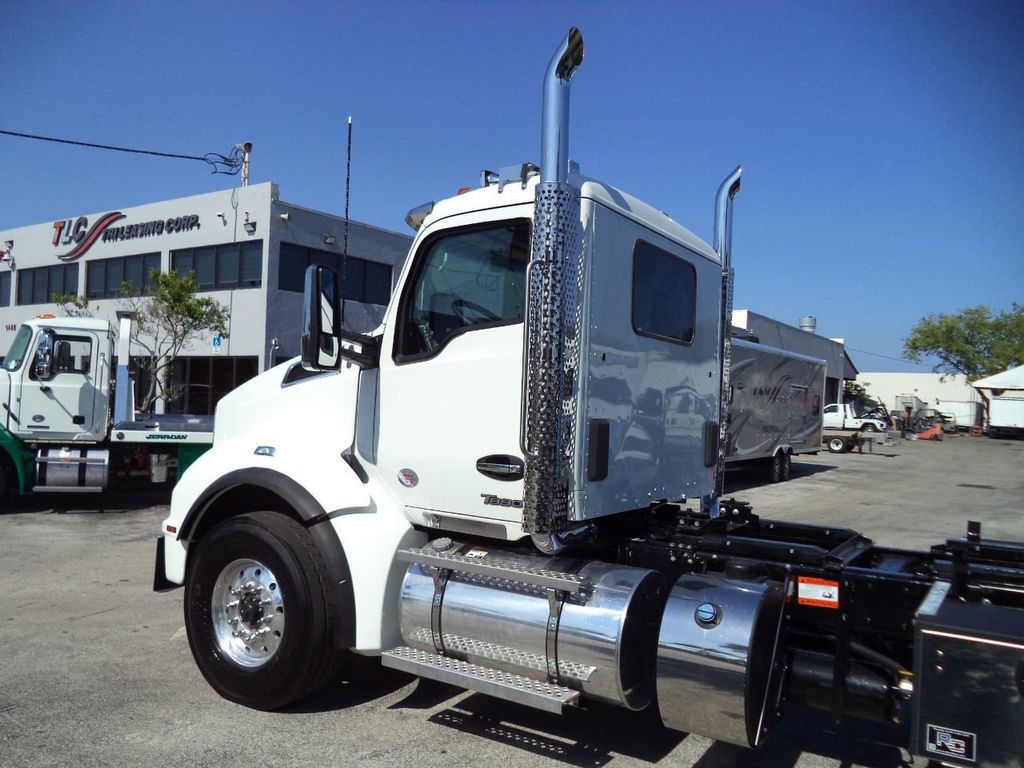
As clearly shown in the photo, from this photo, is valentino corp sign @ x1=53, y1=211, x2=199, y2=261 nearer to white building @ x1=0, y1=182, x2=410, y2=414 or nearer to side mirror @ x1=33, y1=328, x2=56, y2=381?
white building @ x1=0, y1=182, x2=410, y2=414

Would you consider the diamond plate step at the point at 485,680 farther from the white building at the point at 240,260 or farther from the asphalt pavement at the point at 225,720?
the white building at the point at 240,260

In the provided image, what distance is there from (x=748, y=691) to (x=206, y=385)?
73.4 feet

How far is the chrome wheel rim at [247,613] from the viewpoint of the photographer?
4.48 m

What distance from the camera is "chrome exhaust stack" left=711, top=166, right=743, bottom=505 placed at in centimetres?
546

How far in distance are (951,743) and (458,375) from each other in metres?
2.59

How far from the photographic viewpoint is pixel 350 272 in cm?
2306

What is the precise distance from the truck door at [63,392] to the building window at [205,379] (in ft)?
35.0

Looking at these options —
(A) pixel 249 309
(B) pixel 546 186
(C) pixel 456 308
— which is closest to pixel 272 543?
(C) pixel 456 308

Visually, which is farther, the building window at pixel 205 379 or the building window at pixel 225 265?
the building window at pixel 205 379

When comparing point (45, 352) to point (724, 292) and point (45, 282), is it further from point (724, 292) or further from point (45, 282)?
point (45, 282)

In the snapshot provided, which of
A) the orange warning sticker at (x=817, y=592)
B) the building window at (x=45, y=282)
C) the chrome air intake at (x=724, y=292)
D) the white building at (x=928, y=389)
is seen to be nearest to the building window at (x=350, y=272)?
the building window at (x=45, y=282)

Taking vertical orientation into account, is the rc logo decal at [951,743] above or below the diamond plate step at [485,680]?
above

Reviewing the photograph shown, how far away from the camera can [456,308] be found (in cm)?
429

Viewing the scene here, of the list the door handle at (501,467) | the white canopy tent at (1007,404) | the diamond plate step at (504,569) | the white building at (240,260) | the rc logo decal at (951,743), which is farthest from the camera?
the white canopy tent at (1007,404)
